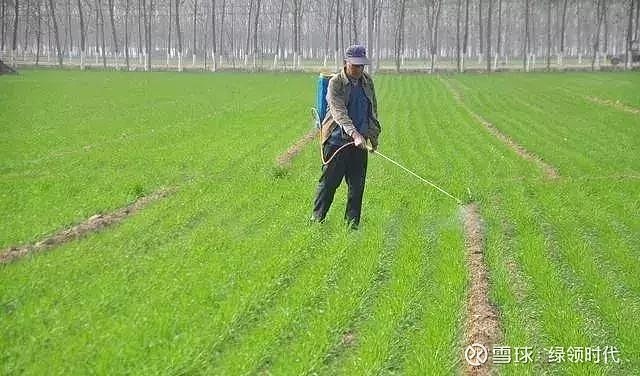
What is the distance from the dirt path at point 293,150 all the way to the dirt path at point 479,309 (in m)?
6.82

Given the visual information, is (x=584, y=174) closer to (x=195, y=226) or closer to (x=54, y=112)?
(x=195, y=226)

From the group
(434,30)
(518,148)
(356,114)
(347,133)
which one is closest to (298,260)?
(347,133)

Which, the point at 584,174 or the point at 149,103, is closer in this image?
the point at 584,174

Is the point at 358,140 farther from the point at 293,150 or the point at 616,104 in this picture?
the point at 616,104

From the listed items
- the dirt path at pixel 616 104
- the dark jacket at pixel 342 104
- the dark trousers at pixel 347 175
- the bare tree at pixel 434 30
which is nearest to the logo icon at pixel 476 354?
the dark jacket at pixel 342 104

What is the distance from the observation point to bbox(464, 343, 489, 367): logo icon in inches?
223

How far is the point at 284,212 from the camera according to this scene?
10680mm

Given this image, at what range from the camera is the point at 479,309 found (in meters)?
6.79

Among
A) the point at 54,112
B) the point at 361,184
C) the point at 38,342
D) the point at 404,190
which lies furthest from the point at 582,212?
the point at 54,112

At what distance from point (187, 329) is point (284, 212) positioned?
4.91 metres

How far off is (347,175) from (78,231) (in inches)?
127

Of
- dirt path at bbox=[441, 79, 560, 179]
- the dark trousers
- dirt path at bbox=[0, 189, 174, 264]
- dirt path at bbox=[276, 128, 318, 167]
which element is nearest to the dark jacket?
the dark trousers

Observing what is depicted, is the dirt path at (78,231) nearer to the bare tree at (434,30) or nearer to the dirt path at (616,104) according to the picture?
the dirt path at (616,104)

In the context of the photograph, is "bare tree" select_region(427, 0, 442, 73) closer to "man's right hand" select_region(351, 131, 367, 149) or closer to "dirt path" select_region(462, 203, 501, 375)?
"man's right hand" select_region(351, 131, 367, 149)
